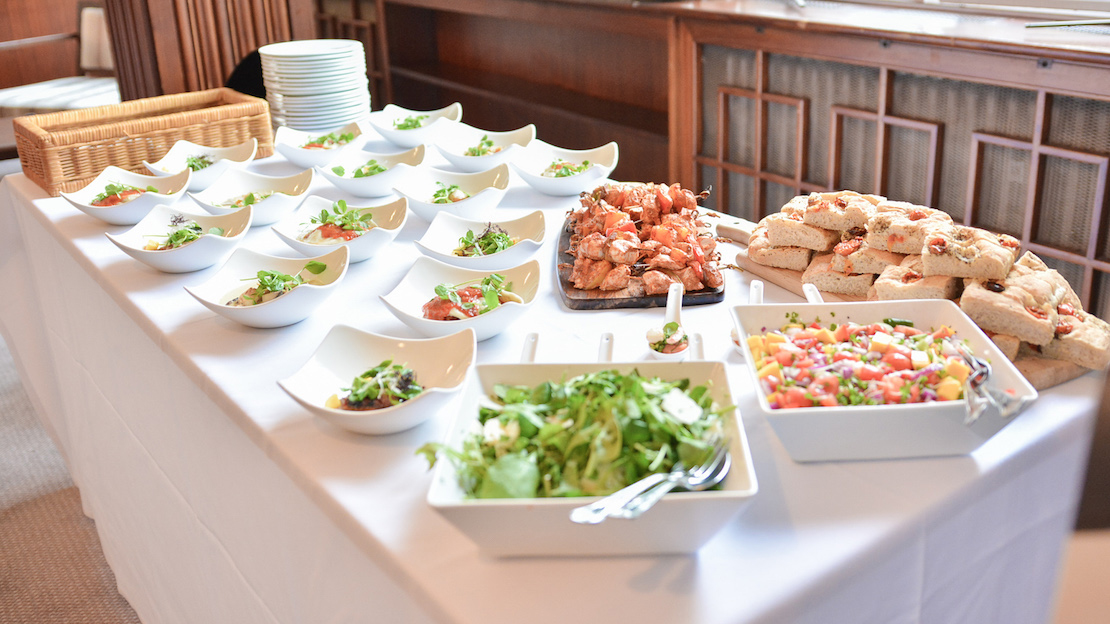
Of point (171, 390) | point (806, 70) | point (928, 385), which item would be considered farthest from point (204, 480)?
point (806, 70)

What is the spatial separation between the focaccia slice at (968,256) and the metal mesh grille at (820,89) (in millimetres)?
1228

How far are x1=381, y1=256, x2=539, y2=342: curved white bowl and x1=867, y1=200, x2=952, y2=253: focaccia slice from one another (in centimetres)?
54

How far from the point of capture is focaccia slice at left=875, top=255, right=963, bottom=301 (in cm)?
122

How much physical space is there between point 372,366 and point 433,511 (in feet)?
1.13

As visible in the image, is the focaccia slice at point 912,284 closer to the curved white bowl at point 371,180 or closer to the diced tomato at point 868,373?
the diced tomato at point 868,373

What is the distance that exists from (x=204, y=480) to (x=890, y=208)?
3.95 feet

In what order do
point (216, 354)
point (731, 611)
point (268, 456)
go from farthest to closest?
point (216, 354) → point (268, 456) → point (731, 611)

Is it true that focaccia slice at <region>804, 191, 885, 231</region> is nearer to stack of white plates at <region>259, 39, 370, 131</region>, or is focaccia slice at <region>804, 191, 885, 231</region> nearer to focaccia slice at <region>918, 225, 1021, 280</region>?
focaccia slice at <region>918, 225, 1021, 280</region>

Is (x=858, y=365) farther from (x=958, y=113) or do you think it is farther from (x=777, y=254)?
(x=958, y=113)

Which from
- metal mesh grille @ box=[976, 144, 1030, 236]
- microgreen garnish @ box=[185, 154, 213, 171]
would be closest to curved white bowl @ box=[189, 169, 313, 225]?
microgreen garnish @ box=[185, 154, 213, 171]

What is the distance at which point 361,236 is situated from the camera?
1647mm

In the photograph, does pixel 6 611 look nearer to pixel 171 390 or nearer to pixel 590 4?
pixel 171 390

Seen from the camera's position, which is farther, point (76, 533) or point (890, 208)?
point (76, 533)

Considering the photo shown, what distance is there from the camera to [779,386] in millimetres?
996
